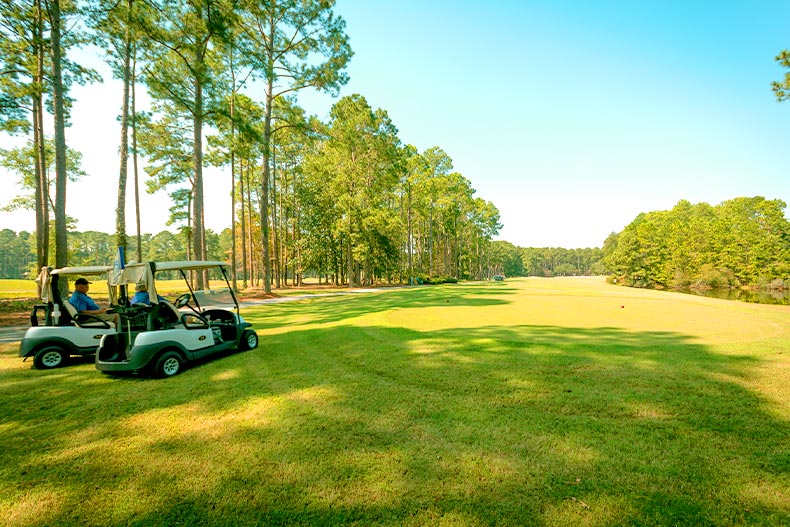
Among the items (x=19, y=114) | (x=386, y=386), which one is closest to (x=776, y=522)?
(x=386, y=386)

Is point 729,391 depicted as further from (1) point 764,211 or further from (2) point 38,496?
(1) point 764,211

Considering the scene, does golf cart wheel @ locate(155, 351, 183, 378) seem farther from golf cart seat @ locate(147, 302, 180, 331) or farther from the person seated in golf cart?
the person seated in golf cart

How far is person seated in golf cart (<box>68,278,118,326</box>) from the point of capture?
276 inches

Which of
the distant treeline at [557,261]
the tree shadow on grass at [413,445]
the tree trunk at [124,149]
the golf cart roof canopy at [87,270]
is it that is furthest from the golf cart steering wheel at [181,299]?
the distant treeline at [557,261]

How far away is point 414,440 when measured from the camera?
3377 mm

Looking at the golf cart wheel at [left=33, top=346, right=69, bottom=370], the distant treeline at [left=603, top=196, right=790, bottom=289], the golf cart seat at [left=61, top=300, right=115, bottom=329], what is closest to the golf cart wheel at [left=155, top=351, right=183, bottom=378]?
the golf cart seat at [left=61, top=300, right=115, bottom=329]

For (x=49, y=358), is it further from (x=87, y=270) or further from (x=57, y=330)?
(x=87, y=270)

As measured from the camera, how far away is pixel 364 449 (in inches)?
126

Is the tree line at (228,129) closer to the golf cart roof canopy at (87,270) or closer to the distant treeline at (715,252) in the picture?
the golf cart roof canopy at (87,270)

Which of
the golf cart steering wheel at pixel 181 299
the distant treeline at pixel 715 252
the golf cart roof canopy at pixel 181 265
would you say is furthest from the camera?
the distant treeline at pixel 715 252

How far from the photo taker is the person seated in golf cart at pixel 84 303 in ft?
23.0

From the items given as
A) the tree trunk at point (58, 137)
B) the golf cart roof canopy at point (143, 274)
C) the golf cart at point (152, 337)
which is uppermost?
the tree trunk at point (58, 137)

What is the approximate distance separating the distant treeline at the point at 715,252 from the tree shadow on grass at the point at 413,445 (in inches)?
2258

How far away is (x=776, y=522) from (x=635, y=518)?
886mm
